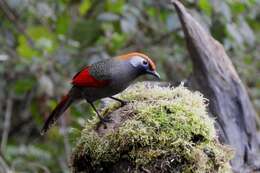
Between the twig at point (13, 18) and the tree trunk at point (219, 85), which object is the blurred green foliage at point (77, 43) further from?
the tree trunk at point (219, 85)

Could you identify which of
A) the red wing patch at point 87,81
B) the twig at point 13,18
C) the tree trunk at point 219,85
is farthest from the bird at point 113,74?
the twig at point 13,18

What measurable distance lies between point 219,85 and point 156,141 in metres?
1.51

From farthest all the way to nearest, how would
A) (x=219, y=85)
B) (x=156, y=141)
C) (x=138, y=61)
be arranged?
(x=219, y=85) → (x=138, y=61) → (x=156, y=141)

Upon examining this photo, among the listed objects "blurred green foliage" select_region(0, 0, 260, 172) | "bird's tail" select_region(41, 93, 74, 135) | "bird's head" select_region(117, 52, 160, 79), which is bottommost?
"bird's tail" select_region(41, 93, 74, 135)

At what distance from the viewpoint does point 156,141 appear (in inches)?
126

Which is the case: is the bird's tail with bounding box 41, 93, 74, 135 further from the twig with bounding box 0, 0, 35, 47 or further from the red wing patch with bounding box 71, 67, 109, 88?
the twig with bounding box 0, 0, 35, 47

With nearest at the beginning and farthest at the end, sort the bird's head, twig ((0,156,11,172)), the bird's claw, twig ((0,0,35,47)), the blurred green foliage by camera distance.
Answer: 1. the bird's claw
2. the bird's head
3. twig ((0,156,11,172))
4. the blurred green foliage
5. twig ((0,0,35,47))

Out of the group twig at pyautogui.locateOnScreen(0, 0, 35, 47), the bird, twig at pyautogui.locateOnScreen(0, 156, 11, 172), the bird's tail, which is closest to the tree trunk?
the bird

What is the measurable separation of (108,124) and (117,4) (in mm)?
2372

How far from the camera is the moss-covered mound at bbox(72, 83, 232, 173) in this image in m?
3.16

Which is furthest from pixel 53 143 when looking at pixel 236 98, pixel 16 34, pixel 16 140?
pixel 236 98

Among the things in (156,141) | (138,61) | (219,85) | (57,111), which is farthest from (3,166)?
(156,141)

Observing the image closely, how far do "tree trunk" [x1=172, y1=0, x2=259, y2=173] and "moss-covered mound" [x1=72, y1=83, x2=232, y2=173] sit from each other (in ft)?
3.10

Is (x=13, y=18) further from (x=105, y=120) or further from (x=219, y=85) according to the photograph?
(x=105, y=120)
